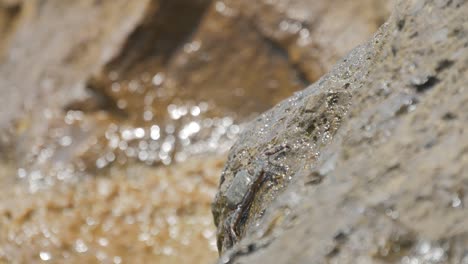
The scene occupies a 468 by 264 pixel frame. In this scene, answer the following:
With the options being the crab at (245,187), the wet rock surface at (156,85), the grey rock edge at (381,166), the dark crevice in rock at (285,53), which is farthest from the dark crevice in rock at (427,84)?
the dark crevice in rock at (285,53)

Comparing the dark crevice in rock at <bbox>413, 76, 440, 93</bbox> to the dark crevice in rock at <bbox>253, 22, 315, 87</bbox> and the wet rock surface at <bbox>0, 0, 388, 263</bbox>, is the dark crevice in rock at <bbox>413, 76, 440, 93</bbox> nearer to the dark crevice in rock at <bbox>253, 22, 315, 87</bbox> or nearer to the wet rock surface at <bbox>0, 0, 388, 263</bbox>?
the wet rock surface at <bbox>0, 0, 388, 263</bbox>

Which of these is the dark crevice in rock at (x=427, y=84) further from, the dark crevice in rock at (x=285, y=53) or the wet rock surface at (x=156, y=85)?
the dark crevice in rock at (x=285, y=53)

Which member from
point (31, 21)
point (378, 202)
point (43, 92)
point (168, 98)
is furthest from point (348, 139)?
point (31, 21)

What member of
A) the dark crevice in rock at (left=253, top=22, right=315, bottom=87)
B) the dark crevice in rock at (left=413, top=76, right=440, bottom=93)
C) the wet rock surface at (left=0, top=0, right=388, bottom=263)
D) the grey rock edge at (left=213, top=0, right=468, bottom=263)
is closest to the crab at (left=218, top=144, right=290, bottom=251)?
the grey rock edge at (left=213, top=0, right=468, bottom=263)

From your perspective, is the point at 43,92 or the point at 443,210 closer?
the point at 443,210

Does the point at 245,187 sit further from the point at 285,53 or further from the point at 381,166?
the point at 285,53

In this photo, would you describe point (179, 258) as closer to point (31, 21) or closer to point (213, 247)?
point (213, 247)

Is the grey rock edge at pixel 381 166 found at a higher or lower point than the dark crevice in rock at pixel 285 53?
higher
